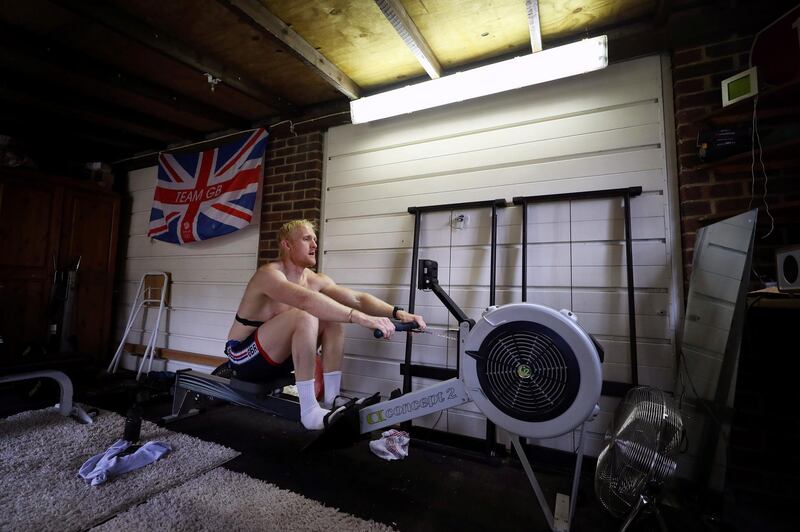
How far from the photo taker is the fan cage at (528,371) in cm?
137

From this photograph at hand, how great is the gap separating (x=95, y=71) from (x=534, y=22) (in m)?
3.39

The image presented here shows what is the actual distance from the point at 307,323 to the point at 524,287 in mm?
1369

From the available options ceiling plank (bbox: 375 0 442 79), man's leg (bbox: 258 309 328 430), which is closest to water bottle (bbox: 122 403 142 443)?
man's leg (bbox: 258 309 328 430)

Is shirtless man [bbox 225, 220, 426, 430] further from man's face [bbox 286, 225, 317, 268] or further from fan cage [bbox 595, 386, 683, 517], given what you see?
fan cage [bbox 595, 386, 683, 517]

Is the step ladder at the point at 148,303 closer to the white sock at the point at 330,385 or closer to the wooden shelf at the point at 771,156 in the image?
the white sock at the point at 330,385

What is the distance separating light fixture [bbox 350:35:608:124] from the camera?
208 centimetres

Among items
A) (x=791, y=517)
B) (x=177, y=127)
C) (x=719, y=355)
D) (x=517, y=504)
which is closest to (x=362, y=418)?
(x=517, y=504)

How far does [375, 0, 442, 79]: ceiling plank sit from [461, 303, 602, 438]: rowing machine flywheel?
183 centimetres

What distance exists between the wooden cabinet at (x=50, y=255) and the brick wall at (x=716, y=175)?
17.0 feet

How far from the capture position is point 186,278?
4066 millimetres

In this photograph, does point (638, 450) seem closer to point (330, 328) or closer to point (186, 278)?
point (330, 328)

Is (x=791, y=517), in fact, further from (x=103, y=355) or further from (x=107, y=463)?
(x=103, y=355)

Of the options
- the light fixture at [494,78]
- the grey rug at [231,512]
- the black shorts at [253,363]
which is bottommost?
the grey rug at [231,512]

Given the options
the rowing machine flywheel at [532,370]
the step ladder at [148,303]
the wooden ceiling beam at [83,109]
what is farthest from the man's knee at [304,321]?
the wooden ceiling beam at [83,109]
